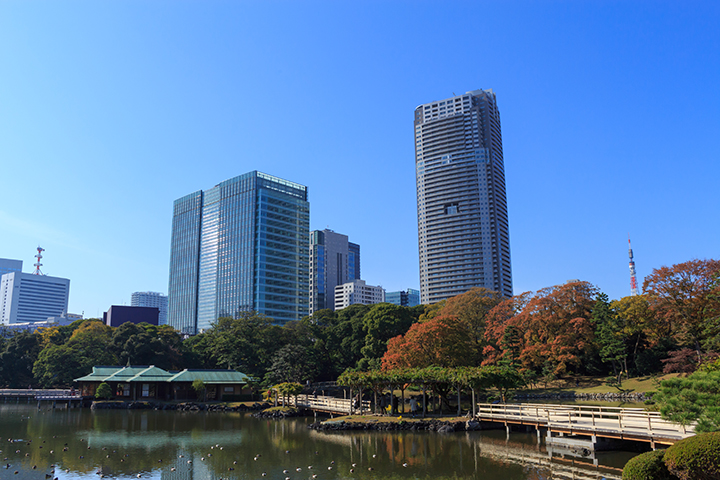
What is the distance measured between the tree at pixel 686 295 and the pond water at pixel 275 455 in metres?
24.8

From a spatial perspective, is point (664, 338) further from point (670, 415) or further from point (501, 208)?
point (501, 208)

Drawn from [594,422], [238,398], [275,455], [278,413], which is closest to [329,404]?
[278,413]

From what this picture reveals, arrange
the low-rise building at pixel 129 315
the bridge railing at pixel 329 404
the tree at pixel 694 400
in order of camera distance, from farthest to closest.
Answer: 1. the low-rise building at pixel 129 315
2. the bridge railing at pixel 329 404
3. the tree at pixel 694 400

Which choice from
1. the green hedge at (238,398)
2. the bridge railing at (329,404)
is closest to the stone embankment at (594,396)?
the bridge railing at (329,404)

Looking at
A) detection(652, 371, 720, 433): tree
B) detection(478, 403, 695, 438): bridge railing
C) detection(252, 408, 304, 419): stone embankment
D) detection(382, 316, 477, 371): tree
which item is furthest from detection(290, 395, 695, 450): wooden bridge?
detection(252, 408, 304, 419): stone embankment

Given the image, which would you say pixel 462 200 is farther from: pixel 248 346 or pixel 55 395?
pixel 55 395

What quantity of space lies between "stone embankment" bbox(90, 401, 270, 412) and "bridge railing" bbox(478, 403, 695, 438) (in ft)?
92.7

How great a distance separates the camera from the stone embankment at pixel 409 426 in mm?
33875

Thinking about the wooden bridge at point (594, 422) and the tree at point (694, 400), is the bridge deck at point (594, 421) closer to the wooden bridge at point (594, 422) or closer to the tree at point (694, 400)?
the wooden bridge at point (594, 422)

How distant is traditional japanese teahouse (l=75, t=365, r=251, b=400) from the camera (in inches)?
2325

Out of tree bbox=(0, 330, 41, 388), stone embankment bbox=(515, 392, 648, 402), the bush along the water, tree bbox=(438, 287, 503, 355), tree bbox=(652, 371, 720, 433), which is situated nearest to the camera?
the bush along the water

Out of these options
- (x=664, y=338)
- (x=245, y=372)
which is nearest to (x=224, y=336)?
(x=245, y=372)

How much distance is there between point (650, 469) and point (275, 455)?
18588 millimetres

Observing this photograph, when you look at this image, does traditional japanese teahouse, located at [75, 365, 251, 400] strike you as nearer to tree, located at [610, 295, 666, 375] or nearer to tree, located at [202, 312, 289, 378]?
tree, located at [202, 312, 289, 378]
